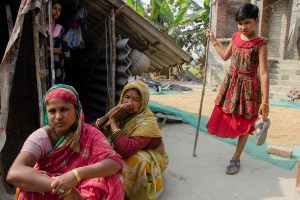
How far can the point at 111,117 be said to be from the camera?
2729 mm

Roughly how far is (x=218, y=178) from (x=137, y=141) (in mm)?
1334

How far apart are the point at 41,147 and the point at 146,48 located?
3.34m

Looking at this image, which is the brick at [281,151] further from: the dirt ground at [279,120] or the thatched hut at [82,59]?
the thatched hut at [82,59]

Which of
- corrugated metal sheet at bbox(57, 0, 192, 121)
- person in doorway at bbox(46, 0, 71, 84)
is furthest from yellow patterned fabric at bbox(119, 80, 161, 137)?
person in doorway at bbox(46, 0, 71, 84)

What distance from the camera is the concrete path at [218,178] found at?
3.03 metres

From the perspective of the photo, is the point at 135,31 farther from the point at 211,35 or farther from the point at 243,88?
the point at 243,88

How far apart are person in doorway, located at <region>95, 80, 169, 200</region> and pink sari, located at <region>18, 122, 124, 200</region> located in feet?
1.57

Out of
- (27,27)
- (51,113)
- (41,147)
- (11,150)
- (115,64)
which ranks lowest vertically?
(11,150)

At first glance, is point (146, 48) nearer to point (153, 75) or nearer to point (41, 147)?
point (41, 147)

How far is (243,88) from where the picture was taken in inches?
135

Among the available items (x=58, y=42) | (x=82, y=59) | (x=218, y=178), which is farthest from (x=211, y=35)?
(x=82, y=59)

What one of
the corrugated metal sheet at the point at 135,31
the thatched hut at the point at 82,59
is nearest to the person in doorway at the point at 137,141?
the thatched hut at the point at 82,59

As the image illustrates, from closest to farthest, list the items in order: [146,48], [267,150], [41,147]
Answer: [41,147]
[267,150]
[146,48]

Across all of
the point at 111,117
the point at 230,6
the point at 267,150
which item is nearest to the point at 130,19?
the point at 111,117
